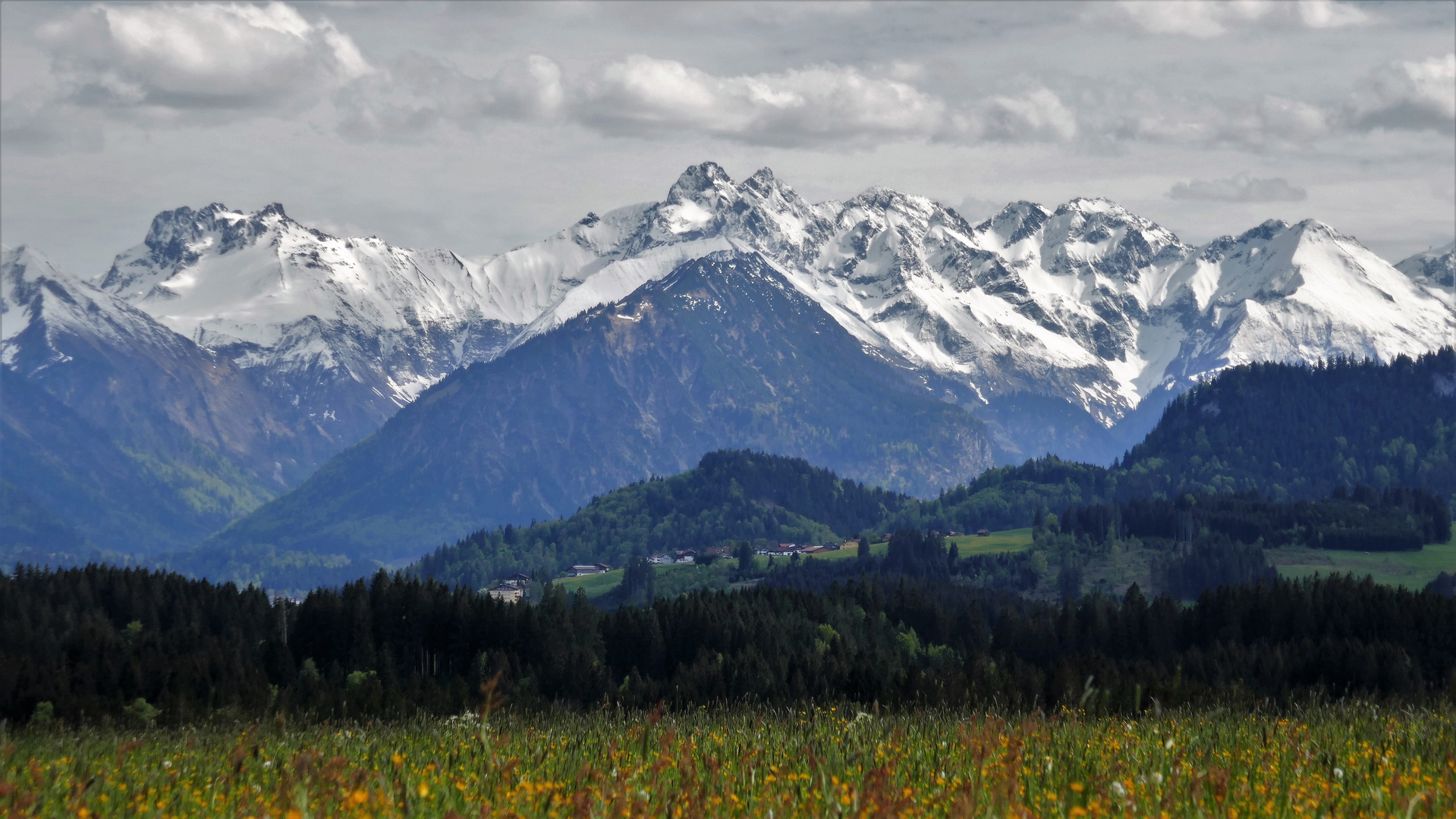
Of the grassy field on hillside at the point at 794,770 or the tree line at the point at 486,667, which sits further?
the tree line at the point at 486,667

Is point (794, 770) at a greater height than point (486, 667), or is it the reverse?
point (794, 770)

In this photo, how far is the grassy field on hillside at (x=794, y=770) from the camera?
75.6 ft

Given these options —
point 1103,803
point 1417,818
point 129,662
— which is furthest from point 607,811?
point 129,662

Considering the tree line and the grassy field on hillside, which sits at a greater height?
the grassy field on hillside

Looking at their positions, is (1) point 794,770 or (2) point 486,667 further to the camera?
(2) point 486,667

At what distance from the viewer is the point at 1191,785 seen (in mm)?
22484

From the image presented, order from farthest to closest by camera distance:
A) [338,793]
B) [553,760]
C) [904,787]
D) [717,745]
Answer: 1. [717,745]
2. [553,760]
3. [904,787]
4. [338,793]

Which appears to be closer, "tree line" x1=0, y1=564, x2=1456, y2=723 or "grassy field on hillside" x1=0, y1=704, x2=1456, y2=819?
"grassy field on hillside" x1=0, y1=704, x2=1456, y2=819

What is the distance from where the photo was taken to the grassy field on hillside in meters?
23.0

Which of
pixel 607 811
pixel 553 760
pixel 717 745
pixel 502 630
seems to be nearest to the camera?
pixel 607 811

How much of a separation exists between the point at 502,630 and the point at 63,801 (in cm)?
16953

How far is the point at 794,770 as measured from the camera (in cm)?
2795

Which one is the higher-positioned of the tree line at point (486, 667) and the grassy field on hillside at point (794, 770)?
the grassy field on hillside at point (794, 770)

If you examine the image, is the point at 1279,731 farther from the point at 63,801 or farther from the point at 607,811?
the point at 63,801
